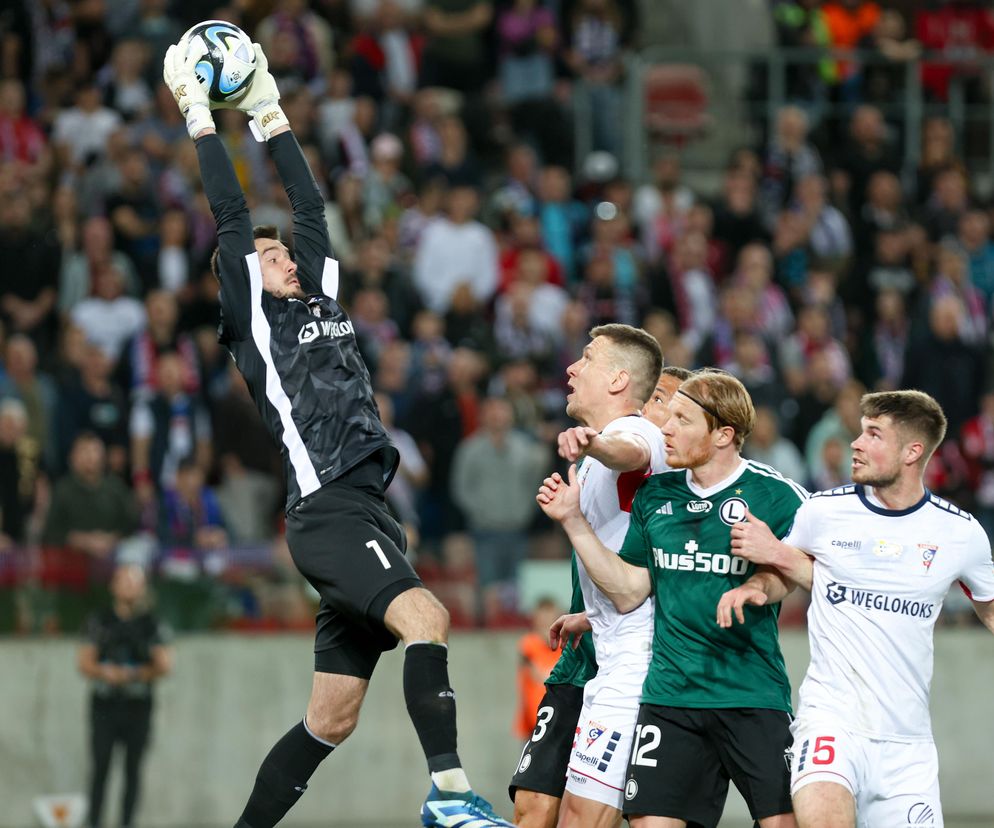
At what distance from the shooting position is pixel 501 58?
1973 cm

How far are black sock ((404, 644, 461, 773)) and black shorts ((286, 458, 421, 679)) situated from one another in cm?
24

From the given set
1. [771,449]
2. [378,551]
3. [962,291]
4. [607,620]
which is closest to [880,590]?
[607,620]

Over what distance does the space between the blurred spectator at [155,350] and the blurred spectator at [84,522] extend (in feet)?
2.74

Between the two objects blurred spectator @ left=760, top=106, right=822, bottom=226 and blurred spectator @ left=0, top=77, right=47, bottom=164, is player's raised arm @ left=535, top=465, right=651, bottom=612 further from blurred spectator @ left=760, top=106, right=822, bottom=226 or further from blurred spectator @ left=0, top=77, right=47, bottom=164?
blurred spectator @ left=760, top=106, right=822, bottom=226

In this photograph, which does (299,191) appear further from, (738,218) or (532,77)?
(532,77)

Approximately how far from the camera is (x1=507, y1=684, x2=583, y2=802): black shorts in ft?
26.1

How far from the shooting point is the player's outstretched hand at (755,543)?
737 centimetres

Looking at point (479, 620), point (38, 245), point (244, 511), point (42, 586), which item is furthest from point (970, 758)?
point (38, 245)

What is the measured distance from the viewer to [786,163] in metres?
19.4

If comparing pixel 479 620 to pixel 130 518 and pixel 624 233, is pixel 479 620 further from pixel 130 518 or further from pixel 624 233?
pixel 624 233

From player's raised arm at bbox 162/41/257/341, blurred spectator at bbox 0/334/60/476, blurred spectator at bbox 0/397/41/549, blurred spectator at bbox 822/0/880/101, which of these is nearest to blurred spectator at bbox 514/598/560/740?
blurred spectator at bbox 0/397/41/549

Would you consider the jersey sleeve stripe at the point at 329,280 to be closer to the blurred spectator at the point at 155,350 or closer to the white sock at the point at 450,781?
the white sock at the point at 450,781

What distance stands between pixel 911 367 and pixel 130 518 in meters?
7.43

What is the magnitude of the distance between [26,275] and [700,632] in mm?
9651
